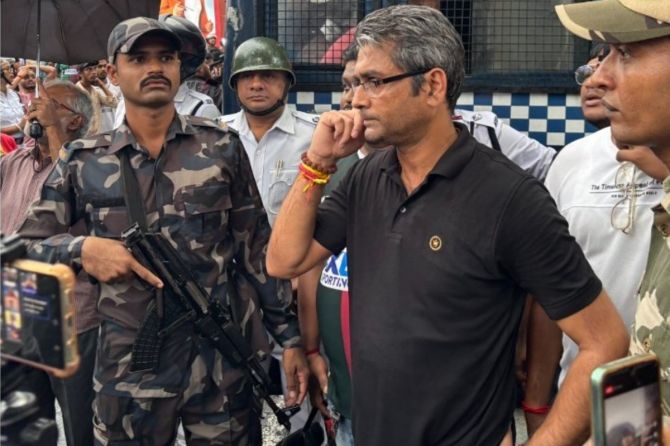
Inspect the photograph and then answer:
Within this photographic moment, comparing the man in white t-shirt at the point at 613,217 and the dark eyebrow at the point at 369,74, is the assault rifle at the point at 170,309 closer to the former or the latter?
the dark eyebrow at the point at 369,74

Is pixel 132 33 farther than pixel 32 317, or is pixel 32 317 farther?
pixel 132 33

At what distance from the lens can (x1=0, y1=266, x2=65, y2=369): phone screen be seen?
1.38m

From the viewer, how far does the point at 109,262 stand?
3164 millimetres

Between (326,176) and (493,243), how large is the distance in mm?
612

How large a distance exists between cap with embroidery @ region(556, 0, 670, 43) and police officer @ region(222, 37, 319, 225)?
265 centimetres

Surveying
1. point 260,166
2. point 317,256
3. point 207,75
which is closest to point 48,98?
point 260,166

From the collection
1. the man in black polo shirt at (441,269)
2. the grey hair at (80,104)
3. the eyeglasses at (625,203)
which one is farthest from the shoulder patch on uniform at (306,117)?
the man in black polo shirt at (441,269)

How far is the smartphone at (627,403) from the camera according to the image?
1394 millimetres

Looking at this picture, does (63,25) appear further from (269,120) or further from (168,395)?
(168,395)

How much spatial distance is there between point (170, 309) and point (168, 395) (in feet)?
0.98

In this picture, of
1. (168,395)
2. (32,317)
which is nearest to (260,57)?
(168,395)

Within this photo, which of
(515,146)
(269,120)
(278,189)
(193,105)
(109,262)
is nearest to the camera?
(109,262)

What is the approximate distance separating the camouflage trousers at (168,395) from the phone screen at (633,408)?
6.94 feet

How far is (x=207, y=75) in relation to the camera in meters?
8.75
